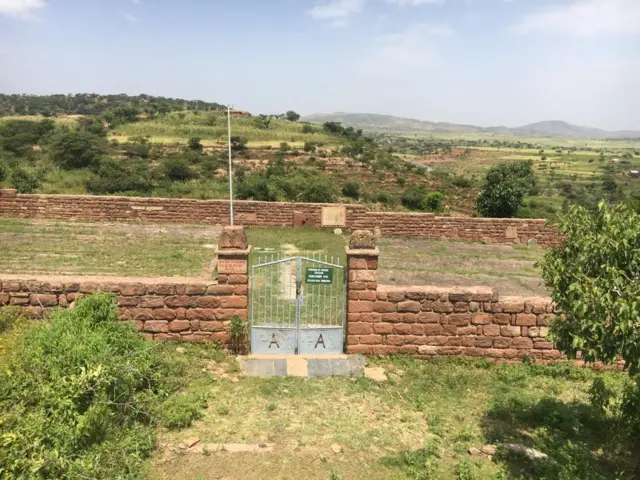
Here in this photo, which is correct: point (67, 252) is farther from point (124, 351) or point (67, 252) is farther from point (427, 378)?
point (427, 378)

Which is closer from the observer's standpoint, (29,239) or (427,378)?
(427,378)

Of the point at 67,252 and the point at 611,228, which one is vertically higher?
the point at 611,228

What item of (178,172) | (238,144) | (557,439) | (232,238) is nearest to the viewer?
(557,439)

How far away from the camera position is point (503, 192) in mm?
22328

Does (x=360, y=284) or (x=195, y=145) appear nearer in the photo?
(x=360, y=284)

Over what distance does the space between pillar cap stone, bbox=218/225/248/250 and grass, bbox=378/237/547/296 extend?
216 inches

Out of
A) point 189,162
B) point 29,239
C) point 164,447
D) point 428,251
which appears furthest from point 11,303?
point 189,162

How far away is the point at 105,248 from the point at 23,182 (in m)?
10.0

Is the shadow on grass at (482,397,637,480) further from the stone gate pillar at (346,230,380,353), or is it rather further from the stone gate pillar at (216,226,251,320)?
the stone gate pillar at (216,226,251,320)

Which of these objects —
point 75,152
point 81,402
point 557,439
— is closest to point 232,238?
point 81,402

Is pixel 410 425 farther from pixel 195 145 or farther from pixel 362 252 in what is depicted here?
pixel 195 145

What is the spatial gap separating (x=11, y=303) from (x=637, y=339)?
7.61 m

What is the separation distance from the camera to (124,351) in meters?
5.71

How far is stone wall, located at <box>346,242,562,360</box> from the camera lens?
7.12 m
